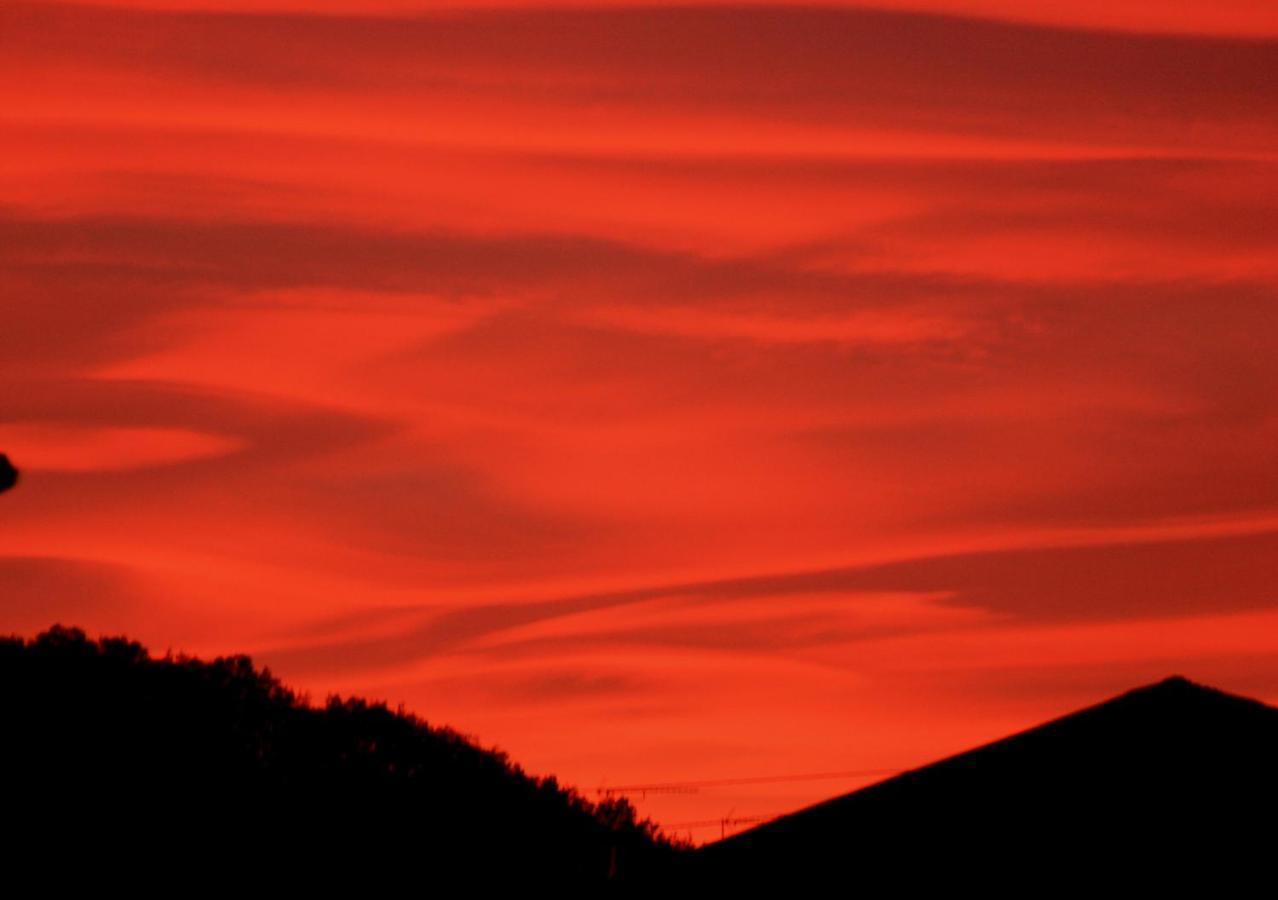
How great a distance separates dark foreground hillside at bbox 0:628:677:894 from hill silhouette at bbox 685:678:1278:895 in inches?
837

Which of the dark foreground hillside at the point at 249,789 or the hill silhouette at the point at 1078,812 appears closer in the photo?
the hill silhouette at the point at 1078,812

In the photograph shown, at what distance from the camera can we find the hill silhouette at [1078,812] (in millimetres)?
21156

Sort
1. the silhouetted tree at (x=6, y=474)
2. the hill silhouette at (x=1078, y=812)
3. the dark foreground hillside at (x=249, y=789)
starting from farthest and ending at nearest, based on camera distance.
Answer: the dark foreground hillside at (x=249, y=789), the hill silhouette at (x=1078, y=812), the silhouetted tree at (x=6, y=474)

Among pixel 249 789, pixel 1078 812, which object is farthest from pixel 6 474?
pixel 249 789

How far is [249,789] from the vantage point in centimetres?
4797

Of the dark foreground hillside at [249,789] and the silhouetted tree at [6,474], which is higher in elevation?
→ the dark foreground hillside at [249,789]

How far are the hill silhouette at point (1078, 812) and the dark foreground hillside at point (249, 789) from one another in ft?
69.8

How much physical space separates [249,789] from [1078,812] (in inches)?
1161

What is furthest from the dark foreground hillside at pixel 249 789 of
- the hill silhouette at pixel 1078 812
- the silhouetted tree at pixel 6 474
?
the silhouetted tree at pixel 6 474

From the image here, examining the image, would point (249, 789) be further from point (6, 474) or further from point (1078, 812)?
point (6, 474)

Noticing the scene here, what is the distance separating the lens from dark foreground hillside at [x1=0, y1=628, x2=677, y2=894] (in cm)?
4459

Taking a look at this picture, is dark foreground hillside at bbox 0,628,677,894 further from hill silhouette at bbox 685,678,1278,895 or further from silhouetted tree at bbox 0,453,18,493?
silhouetted tree at bbox 0,453,18,493

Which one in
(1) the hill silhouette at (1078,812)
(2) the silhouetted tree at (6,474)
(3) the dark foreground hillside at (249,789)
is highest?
(3) the dark foreground hillside at (249,789)

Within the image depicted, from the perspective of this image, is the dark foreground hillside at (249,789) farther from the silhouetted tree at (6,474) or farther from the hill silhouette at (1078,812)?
the silhouetted tree at (6,474)
